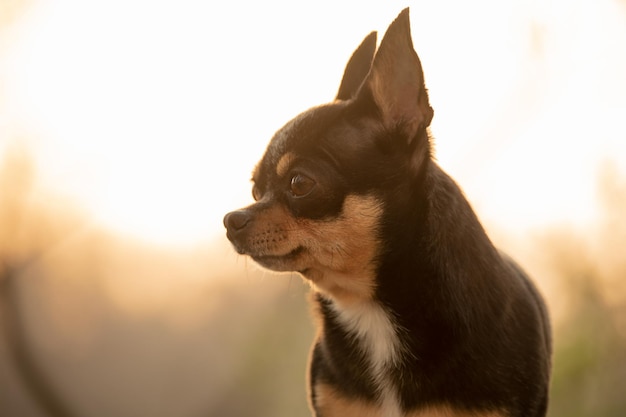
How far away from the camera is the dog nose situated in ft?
9.25

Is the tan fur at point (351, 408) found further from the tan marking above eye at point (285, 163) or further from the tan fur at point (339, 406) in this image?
the tan marking above eye at point (285, 163)

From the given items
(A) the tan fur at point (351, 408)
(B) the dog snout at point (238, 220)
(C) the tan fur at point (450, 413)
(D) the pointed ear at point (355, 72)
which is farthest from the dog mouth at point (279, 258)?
(D) the pointed ear at point (355, 72)

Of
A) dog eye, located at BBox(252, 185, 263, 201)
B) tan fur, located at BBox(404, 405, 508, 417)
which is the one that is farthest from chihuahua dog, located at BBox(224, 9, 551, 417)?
dog eye, located at BBox(252, 185, 263, 201)

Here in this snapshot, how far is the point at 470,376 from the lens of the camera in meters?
2.75

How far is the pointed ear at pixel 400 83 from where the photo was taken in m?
2.65

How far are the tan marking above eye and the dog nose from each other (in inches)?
8.0

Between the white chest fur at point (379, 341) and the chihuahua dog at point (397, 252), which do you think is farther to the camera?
the white chest fur at point (379, 341)

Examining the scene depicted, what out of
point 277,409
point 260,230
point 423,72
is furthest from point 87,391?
point 423,72

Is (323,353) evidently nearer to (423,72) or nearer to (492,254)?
(492,254)

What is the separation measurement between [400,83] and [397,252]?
61 cm

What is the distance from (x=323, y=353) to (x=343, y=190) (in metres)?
0.74

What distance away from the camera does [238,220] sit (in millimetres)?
2820

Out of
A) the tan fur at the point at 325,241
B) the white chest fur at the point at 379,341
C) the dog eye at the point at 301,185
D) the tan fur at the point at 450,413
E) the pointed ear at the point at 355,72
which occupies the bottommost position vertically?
the tan fur at the point at 450,413

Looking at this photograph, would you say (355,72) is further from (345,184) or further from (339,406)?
(339,406)
